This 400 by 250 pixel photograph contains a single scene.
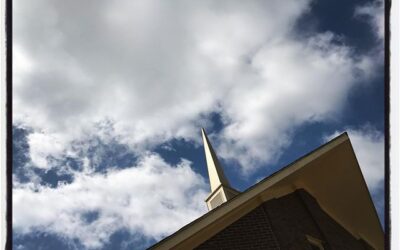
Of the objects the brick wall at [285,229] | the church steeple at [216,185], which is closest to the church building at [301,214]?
the brick wall at [285,229]

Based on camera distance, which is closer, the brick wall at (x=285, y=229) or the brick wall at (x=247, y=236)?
the brick wall at (x=247, y=236)

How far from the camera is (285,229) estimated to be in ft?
31.9

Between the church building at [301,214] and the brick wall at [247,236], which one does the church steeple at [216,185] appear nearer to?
the church building at [301,214]

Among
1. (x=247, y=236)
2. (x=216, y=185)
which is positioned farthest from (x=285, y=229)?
(x=216, y=185)

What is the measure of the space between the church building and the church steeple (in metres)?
6.79

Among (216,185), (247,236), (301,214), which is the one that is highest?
(216,185)

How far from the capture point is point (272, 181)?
9.79 meters

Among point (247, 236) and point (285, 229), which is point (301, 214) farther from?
point (247, 236)

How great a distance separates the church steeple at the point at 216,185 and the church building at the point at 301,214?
6.79m

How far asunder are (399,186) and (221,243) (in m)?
7.56

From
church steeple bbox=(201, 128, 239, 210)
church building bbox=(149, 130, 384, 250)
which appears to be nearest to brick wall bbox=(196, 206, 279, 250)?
church building bbox=(149, 130, 384, 250)

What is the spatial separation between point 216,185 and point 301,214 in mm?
8839

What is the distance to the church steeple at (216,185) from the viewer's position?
61.2 feet

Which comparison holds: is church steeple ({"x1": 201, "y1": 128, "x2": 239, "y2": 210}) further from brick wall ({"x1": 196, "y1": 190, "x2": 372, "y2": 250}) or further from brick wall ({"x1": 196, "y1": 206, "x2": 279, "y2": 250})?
brick wall ({"x1": 196, "y1": 206, "x2": 279, "y2": 250})
